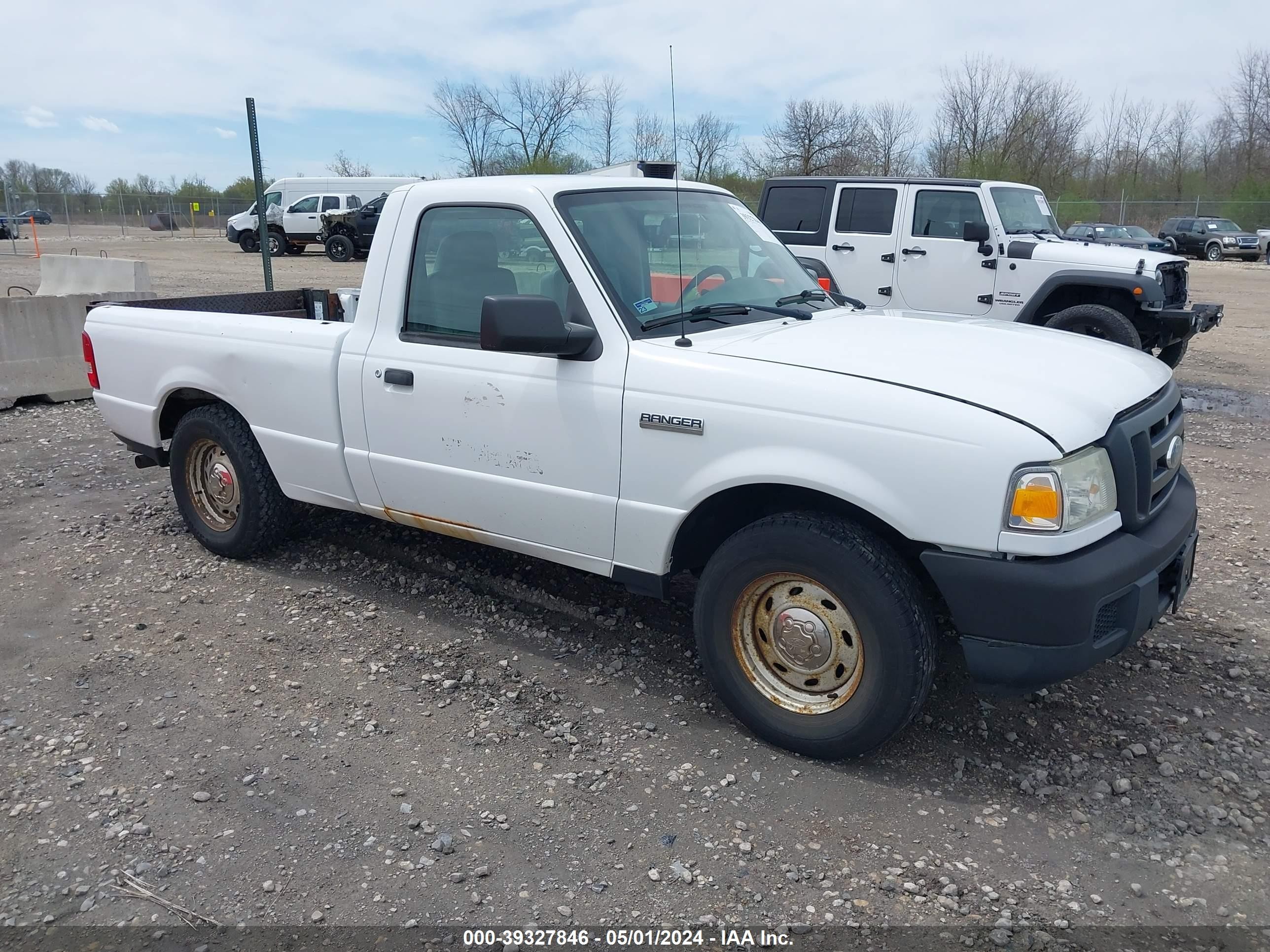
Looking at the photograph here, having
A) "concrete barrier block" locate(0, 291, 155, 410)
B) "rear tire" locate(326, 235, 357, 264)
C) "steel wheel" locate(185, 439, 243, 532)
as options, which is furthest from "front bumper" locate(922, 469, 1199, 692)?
"rear tire" locate(326, 235, 357, 264)

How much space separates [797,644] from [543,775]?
3.24 ft

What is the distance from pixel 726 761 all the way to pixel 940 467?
51.0 inches

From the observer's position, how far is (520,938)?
8.70 ft

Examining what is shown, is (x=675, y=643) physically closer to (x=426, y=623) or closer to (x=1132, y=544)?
(x=426, y=623)

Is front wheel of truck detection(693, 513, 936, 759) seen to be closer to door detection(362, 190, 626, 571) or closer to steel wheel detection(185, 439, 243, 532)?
door detection(362, 190, 626, 571)

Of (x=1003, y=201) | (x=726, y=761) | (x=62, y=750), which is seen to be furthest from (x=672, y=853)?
(x=1003, y=201)

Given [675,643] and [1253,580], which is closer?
[675,643]

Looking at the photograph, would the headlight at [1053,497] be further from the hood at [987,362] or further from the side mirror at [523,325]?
the side mirror at [523,325]

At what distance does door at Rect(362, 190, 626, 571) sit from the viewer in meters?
3.68

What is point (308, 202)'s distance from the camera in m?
30.6

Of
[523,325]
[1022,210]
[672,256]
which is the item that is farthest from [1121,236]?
[523,325]

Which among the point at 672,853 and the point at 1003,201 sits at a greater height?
the point at 1003,201

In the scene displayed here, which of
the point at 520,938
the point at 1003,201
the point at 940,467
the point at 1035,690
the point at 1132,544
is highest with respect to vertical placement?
the point at 1003,201

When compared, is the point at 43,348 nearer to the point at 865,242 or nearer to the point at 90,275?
the point at 90,275
